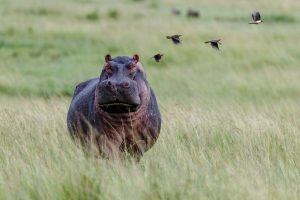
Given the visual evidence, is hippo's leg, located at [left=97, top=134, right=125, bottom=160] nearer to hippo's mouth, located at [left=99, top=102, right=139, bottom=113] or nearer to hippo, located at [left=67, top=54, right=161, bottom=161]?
hippo, located at [left=67, top=54, right=161, bottom=161]

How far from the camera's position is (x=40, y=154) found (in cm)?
610

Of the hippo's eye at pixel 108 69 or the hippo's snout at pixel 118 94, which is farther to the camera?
the hippo's eye at pixel 108 69

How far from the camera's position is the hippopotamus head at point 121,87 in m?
5.46

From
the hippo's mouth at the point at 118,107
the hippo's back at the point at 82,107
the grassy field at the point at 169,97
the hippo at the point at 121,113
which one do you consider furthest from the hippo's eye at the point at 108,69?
the grassy field at the point at 169,97

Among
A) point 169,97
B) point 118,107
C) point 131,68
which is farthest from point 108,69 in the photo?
point 169,97

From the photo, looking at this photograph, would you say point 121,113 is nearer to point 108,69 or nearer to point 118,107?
point 118,107

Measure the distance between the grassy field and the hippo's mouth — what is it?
0.36m

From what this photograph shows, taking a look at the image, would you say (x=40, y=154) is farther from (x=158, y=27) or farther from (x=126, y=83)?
(x=158, y=27)

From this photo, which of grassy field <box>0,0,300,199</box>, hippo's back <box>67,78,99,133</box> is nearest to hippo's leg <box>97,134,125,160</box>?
grassy field <box>0,0,300,199</box>

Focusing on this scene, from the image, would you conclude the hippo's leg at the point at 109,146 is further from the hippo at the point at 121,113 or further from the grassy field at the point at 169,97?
the grassy field at the point at 169,97

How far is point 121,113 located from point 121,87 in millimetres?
338

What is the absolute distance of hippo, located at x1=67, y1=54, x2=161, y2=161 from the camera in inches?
217

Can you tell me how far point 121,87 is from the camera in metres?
5.45

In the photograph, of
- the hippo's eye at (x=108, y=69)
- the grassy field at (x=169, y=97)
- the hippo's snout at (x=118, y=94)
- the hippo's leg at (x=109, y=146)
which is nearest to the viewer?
the grassy field at (x=169, y=97)
